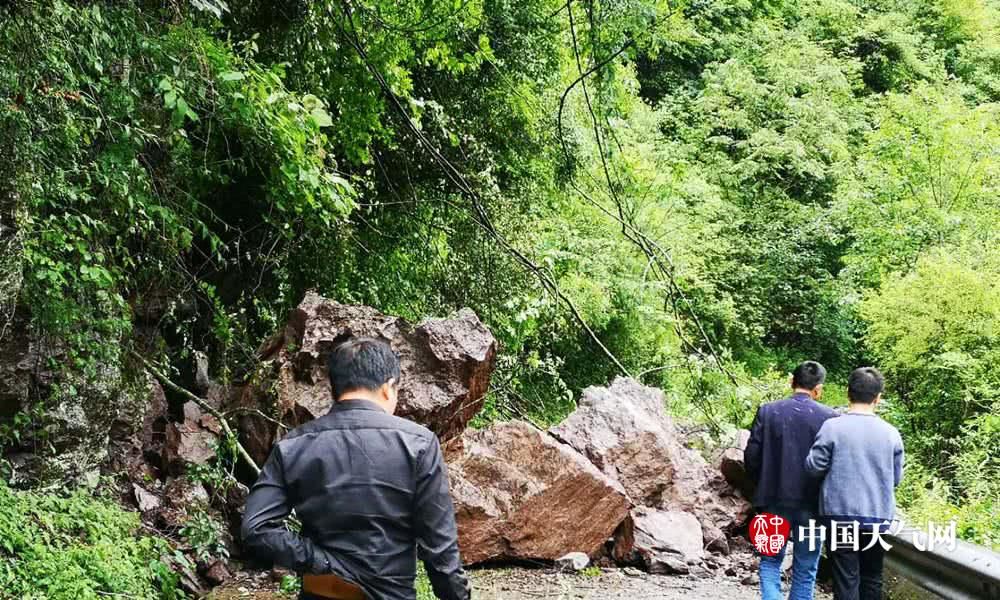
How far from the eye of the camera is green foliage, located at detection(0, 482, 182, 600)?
17.9 ft

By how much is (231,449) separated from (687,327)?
17156mm

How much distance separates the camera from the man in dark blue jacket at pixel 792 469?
18.5 feet

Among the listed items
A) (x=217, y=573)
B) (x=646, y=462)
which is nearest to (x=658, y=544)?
(x=646, y=462)

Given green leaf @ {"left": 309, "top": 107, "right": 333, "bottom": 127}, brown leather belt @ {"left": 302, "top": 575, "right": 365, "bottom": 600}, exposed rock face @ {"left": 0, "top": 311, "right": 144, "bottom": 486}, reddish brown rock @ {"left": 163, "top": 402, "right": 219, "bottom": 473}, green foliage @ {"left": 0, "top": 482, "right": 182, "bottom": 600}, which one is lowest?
reddish brown rock @ {"left": 163, "top": 402, "right": 219, "bottom": 473}

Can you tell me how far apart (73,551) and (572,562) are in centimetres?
403

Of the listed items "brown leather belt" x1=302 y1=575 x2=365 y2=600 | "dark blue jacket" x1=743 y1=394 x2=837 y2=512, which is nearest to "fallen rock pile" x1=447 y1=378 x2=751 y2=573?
"dark blue jacket" x1=743 y1=394 x2=837 y2=512

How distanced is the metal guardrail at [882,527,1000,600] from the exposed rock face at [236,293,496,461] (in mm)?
3730

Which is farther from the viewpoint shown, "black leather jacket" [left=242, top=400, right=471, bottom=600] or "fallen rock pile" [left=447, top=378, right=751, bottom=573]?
"fallen rock pile" [left=447, top=378, right=751, bottom=573]

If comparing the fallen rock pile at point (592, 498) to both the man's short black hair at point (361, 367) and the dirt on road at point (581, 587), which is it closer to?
the dirt on road at point (581, 587)

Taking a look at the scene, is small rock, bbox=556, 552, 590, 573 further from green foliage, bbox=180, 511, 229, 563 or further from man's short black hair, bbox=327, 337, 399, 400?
man's short black hair, bbox=327, 337, 399, 400

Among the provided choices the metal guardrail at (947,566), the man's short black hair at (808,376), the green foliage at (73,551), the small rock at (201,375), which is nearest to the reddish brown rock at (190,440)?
the small rock at (201,375)

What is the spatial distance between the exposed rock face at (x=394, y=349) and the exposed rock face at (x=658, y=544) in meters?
1.83

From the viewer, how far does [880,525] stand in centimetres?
523

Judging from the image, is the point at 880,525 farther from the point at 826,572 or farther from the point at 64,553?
the point at 64,553
